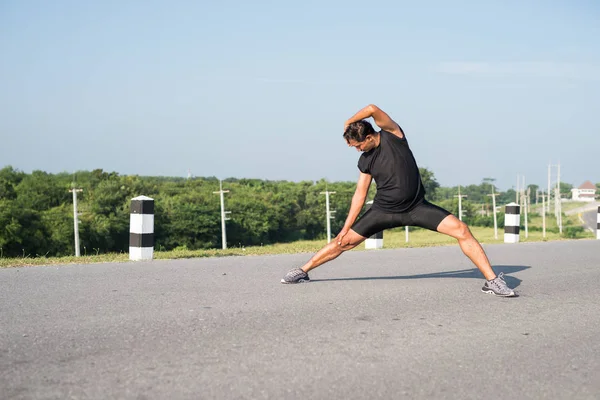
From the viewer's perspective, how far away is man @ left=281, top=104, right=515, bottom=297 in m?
6.61

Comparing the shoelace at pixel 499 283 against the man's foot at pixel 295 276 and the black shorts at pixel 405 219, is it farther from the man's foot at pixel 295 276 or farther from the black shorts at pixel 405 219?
the man's foot at pixel 295 276

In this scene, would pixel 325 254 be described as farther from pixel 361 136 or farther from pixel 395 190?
pixel 361 136

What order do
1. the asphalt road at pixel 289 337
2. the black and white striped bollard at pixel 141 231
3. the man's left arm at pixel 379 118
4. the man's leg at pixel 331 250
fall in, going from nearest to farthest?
the asphalt road at pixel 289 337
the man's left arm at pixel 379 118
the man's leg at pixel 331 250
the black and white striped bollard at pixel 141 231

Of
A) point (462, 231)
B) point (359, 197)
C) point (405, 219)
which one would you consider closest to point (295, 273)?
point (359, 197)

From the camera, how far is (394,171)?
675 cm

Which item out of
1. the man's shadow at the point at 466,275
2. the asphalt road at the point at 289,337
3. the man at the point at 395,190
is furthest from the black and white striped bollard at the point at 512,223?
the man at the point at 395,190

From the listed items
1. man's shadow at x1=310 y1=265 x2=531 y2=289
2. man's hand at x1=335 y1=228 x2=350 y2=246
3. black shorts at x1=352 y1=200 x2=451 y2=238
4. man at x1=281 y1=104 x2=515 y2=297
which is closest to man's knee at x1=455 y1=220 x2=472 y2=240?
man at x1=281 y1=104 x2=515 y2=297

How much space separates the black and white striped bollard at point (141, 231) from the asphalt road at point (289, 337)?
1920mm

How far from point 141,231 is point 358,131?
4245mm

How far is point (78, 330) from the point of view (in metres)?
4.36

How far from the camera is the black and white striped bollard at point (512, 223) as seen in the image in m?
16.3

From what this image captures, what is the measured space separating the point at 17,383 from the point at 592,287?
5.77 metres

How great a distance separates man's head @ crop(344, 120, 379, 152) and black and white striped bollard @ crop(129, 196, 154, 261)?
4.03 metres

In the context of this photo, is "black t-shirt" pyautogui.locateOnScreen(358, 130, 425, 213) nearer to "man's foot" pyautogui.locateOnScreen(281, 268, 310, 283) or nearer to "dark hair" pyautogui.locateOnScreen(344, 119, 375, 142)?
"dark hair" pyautogui.locateOnScreen(344, 119, 375, 142)
